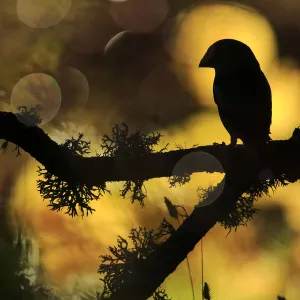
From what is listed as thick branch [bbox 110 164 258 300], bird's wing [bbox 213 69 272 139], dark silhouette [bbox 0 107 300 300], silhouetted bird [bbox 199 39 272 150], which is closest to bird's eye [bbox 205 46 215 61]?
silhouetted bird [bbox 199 39 272 150]

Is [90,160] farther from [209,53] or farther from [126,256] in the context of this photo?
[209,53]

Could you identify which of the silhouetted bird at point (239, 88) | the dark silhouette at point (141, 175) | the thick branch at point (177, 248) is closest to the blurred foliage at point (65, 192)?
the dark silhouette at point (141, 175)

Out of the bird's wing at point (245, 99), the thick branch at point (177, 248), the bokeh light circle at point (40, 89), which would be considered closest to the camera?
the thick branch at point (177, 248)

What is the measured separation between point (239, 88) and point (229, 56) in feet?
0.53

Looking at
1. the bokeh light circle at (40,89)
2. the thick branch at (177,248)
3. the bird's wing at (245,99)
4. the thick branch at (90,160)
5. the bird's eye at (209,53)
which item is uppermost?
the bokeh light circle at (40,89)

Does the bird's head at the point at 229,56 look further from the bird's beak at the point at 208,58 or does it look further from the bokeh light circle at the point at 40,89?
the bokeh light circle at the point at 40,89

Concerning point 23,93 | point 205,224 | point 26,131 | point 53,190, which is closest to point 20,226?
point 23,93

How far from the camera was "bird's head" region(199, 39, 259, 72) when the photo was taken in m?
1.64

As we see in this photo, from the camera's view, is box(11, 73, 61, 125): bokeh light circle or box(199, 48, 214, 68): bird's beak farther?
box(11, 73, 61, 125): bokeh light circle

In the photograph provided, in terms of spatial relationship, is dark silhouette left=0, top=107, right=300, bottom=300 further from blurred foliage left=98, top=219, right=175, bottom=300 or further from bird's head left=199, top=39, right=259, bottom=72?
bird's head left=199, top=39, right=259, bottom=72

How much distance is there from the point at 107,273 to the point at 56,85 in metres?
1.29

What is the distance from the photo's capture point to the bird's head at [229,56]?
1.64 metres

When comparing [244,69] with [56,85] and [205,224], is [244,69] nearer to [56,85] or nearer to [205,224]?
[205,224]

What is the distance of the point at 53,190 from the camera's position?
Result: 1.21 meters
